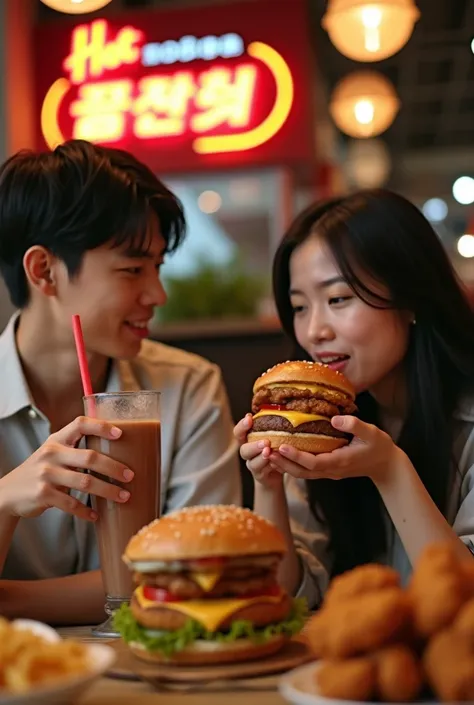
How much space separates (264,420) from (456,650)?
3.40 ft

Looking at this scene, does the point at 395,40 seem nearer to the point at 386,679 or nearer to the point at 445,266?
the point at 445,266

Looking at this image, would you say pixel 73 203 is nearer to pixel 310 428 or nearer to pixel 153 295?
pixel 153 295

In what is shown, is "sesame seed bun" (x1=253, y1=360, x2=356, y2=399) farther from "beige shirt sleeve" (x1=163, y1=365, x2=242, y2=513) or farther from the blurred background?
the blurred background

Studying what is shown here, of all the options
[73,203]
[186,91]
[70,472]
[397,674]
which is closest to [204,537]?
[397,674]

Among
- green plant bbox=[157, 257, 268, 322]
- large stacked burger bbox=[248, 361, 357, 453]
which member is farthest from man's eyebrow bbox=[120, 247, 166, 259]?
green plant bbox=[157, 257, 268, 322]

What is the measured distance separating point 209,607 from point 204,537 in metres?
0.10

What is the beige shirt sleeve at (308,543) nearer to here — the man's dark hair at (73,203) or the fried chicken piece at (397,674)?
the man's dark hair at (73,203)

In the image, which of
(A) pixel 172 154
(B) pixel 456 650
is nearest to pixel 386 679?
(B) pixel 456 650

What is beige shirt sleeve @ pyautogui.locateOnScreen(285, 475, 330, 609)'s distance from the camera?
93.6 inches

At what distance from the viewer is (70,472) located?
1835mm

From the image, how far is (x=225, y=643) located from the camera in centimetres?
134

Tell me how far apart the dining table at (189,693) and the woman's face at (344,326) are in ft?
3.85

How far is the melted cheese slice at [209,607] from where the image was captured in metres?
1.34

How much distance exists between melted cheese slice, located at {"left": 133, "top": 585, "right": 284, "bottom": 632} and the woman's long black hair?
3.72ft
